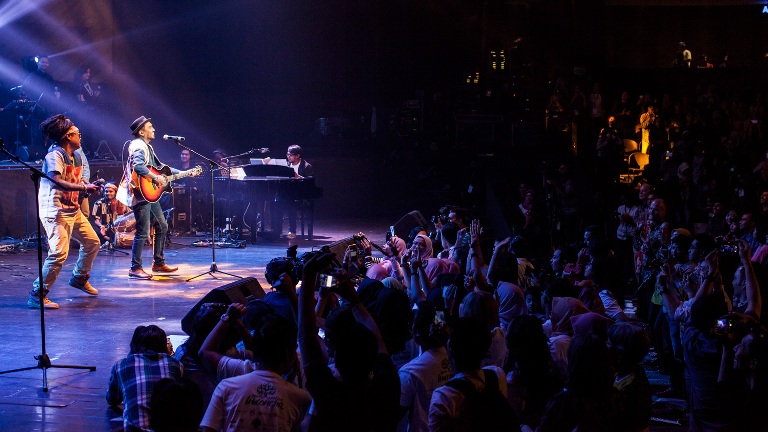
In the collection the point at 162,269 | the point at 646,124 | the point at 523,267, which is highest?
the point at 646,124

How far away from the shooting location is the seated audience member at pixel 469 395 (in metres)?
3.54

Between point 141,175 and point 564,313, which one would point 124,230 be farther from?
point 564,313

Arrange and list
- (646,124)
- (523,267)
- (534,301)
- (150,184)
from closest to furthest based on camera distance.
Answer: (534,301) → (523,267) → (150,184) → (646,124)

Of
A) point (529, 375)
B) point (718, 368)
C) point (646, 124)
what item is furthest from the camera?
point (646, 124)

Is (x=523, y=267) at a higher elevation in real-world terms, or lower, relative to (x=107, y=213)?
lower

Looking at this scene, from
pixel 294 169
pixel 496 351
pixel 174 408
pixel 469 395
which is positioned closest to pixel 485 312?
pixel 496 351

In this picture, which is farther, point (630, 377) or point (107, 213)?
point (107, 213)

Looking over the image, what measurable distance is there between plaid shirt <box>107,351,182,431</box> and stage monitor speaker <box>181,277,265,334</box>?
0.60 m

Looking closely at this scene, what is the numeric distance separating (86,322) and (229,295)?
3048 millimetres

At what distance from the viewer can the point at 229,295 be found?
19.7 feet

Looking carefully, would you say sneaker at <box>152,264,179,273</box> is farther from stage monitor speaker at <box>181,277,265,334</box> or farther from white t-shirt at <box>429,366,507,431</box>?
white t-shirt at <box>429,366,507,431</box>

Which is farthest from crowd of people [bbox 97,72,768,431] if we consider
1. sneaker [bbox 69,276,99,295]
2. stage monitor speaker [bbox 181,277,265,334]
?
sneaker [bbox 69,276,99,295]

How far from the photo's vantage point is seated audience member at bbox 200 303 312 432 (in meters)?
3.56

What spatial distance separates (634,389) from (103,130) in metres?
17.2
